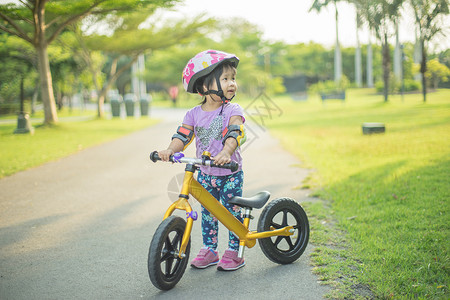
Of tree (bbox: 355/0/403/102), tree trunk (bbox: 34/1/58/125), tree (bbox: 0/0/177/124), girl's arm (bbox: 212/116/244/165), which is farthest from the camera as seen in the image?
tree trunk (bbox: 34/1/58/125)

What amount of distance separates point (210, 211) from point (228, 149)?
509mm

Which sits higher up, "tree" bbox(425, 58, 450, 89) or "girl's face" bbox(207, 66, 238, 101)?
"tree" bbox(425, 58, 450, 89)

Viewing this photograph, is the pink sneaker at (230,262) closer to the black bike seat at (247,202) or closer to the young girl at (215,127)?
the young girl at (215,127)

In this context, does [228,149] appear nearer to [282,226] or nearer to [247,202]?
[247,202]

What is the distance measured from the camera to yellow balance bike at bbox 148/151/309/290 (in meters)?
2.89

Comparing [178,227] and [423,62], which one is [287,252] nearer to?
[178,227]

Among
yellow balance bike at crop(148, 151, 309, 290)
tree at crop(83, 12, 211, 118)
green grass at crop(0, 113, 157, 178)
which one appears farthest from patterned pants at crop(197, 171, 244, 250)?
tree at crop(83, 12, 211, 118)

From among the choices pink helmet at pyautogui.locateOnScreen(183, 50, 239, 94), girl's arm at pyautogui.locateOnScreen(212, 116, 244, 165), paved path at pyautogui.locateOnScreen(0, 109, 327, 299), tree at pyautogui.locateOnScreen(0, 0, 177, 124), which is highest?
tree at pyautogui.locateOnScreen(0, 0, 177, 124)

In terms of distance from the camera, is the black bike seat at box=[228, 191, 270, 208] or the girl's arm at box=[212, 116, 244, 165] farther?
the black bike seat at box=[228, 191, 270, 208]

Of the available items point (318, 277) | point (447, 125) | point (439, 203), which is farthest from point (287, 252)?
point (447, 125)

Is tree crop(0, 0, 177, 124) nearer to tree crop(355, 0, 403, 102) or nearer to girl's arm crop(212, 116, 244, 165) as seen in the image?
tree crop(355, 0, 403, 102)

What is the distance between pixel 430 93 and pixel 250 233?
688 cm

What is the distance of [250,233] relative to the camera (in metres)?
3.43

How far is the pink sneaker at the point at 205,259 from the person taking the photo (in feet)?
11.7
